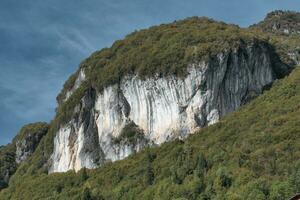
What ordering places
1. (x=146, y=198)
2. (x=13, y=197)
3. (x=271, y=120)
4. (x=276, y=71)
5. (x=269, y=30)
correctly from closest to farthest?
(x=146, y=198)
(x=271, y=120)
(x=13, y=197)
(x=276, y=71)
(x=269, y=30)

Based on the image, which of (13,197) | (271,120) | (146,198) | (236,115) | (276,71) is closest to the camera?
(146,198)

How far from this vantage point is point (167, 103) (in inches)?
5034

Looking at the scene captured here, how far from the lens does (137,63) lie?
137 metres

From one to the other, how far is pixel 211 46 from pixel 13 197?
4124 cm

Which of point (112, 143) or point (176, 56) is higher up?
point (176, 56)

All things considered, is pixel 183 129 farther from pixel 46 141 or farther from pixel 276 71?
pixel 46 141

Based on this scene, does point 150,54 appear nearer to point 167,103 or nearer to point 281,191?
point 167,103

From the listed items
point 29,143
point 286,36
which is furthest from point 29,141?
point 286,36

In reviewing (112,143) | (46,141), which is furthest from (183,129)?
(46,141)

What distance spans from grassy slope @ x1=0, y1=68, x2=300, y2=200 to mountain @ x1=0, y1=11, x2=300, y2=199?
0.21 m

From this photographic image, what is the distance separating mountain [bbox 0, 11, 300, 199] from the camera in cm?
10231

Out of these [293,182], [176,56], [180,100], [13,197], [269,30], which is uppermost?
[269,30]

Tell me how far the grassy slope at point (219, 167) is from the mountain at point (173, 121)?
0.21 metres

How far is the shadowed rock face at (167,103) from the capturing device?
125 meters
